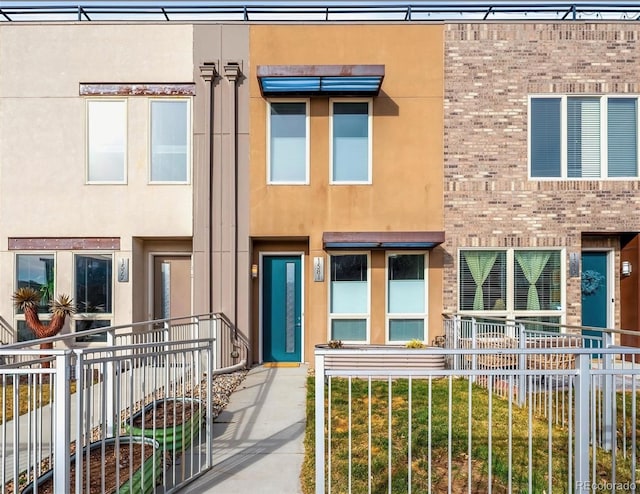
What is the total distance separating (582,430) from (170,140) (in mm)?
8806

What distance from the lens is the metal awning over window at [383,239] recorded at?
30.1 feet

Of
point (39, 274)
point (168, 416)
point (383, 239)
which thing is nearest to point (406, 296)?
point (383, 239)

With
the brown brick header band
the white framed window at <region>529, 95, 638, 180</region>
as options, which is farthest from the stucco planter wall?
the white framed window at <region>529, 95, 638, 180</region>

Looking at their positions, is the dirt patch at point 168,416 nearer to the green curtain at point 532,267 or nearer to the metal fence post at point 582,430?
the metal fence post at point 582,430

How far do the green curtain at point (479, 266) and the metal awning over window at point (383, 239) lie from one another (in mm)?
896

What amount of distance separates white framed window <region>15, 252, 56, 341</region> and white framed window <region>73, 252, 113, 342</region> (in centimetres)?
51

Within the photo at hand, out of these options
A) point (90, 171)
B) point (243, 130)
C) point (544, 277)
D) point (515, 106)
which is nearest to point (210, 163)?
point (243, 130)

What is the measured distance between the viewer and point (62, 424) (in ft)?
10.8

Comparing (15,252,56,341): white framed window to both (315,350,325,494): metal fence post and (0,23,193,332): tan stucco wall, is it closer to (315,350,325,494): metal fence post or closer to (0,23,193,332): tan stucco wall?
(0,23,193,332): tan stucco wall

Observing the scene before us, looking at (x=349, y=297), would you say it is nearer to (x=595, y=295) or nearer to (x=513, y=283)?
(x=513, y=283)

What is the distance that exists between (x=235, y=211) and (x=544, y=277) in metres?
6.45

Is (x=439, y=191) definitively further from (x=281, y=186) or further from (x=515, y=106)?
(x=281, y=186)

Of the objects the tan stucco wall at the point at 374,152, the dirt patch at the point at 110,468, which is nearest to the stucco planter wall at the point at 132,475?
the dirt patch at the point at 110,468

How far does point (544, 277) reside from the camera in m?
9.62
